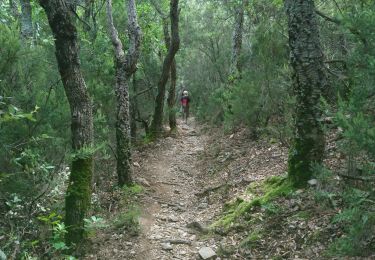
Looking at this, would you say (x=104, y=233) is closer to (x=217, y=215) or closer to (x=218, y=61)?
(x=217, y=215)

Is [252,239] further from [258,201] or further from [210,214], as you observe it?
[210,214]

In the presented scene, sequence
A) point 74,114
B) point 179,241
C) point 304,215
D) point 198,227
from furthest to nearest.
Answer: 1. point 198,227
2. point 179,241
3. point 74,114
4. point 304,215

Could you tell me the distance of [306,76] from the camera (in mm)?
6055

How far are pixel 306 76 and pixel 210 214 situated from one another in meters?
3.52

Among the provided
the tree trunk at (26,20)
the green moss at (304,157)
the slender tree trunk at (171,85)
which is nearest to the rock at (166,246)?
the green moss at (304,157)

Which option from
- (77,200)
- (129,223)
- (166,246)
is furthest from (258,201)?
(77,200)

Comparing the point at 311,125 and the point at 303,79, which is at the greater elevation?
the point at 303,79

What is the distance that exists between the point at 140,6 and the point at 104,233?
33.3 ft

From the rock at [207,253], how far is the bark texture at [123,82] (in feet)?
12.6

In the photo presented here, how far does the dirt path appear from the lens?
6.47m

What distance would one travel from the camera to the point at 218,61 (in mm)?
25094

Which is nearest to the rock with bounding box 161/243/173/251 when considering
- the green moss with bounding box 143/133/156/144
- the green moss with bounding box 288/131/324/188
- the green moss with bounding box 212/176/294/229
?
the green moss with bounding box 212/176/294/229

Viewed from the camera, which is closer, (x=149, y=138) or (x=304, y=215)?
(x=304, y=215)

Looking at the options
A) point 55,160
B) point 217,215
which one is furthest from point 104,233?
point 217,215
